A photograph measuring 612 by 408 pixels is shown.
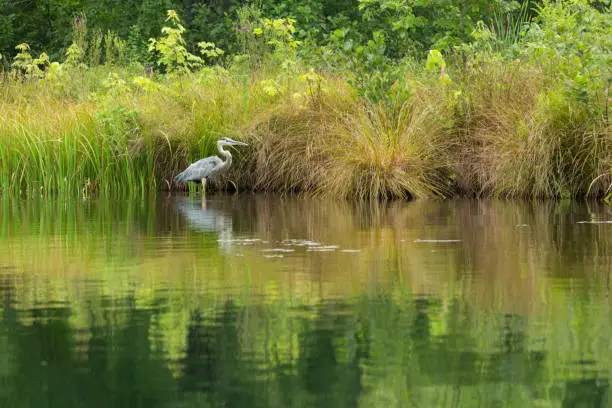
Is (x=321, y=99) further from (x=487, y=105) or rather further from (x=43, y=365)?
(x=43, y=365)

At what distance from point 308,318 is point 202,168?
9914 millimetres

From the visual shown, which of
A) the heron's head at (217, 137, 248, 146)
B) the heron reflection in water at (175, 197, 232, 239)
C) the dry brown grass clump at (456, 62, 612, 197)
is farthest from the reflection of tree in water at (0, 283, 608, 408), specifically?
the heron's head at (217, 137, 248, 146)

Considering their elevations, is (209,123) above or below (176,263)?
above

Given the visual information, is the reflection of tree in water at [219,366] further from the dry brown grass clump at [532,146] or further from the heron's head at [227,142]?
the heron's head at [227,142]

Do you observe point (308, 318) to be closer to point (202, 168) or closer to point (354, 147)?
point (354, 147)

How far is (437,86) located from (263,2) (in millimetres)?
13634

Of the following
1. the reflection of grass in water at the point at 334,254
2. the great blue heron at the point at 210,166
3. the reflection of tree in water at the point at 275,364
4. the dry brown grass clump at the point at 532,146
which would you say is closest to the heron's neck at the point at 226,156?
the great blue heron at the point at 210,166

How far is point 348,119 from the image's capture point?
13352 millimetres

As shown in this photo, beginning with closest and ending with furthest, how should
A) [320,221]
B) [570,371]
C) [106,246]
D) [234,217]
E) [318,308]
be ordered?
1. [570,371]
2. [318,308]
3. [106,246]
4. [320,221]
5. [234,217]

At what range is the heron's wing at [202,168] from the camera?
545 inches

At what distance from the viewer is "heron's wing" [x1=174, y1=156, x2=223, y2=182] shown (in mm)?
13836

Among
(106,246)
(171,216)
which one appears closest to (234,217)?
(171,216)

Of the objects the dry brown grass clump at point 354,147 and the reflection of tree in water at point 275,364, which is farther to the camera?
the dry brown grass clump at point 354,147

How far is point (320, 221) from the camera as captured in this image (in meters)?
9.14
